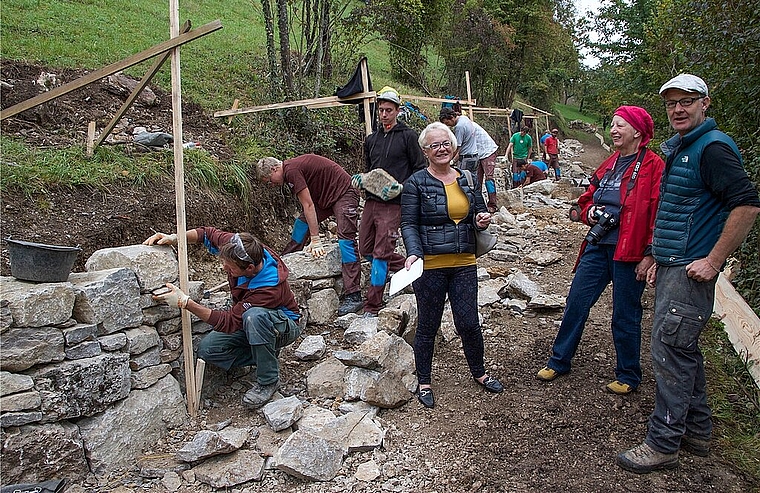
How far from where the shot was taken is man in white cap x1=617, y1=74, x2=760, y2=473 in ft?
8.85

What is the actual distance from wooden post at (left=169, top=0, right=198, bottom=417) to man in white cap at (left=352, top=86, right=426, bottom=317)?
1.79 m

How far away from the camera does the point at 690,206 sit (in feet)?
9.32

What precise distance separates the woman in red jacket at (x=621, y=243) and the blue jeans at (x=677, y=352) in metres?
0.45

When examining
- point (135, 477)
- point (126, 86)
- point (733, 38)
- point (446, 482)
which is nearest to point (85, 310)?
point (135, 477)

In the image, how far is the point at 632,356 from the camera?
3.74 metres

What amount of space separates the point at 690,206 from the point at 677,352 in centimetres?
75

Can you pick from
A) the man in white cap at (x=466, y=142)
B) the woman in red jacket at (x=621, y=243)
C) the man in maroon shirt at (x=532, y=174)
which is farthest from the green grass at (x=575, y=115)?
the woman in red jacket at (x=621, y=243)

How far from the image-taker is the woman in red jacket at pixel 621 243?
3.42m

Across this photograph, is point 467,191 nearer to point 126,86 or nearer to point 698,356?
point 698,356

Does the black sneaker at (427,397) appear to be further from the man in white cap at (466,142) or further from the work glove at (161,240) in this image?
the man in white cap at (466,142)

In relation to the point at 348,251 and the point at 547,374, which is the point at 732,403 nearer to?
the point at 547,374

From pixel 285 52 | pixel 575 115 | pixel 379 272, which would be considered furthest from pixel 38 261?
pixel 575 115

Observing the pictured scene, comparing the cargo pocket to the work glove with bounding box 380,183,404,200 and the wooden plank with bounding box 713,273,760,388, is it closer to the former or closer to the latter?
the wooden plank with bounding box 713,273,760,388

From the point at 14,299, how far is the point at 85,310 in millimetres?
367
